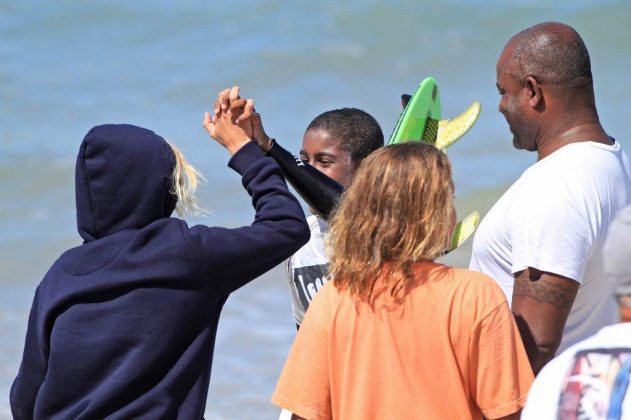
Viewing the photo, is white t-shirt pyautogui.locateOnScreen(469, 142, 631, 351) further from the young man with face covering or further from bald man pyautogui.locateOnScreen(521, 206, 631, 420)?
bald man pyautogui.locateOnScreen(521, 206, 631, 420)

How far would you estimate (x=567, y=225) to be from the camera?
3102 mm

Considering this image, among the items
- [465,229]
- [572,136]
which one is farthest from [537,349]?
[465,229]

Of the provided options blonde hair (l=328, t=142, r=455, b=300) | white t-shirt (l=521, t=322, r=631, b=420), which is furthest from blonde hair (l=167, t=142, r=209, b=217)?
white t-shirt (l=521, t=322, r=631, b=420)

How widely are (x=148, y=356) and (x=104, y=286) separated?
201mm

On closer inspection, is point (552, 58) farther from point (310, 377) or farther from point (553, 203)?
point (310, 377)

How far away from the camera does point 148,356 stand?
9.68 feet

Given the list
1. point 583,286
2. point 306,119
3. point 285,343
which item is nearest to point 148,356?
point 583,286

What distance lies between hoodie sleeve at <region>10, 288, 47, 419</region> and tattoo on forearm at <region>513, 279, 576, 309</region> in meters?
1.20

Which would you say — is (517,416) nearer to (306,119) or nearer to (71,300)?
(71,300)

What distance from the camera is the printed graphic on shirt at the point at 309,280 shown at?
156 inches

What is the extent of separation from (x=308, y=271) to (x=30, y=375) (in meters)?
1.15

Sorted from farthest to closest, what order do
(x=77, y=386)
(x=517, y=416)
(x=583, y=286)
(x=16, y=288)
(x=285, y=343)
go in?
(x=16, y=288) < (x=285, y=343) < (x=583, y=286) < (x=77, y=386) < (x=517, y=416)

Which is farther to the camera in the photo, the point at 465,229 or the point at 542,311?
the point at 465,229

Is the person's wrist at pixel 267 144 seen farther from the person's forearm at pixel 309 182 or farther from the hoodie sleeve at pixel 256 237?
the hoodie sleeve at pixel 256 237
